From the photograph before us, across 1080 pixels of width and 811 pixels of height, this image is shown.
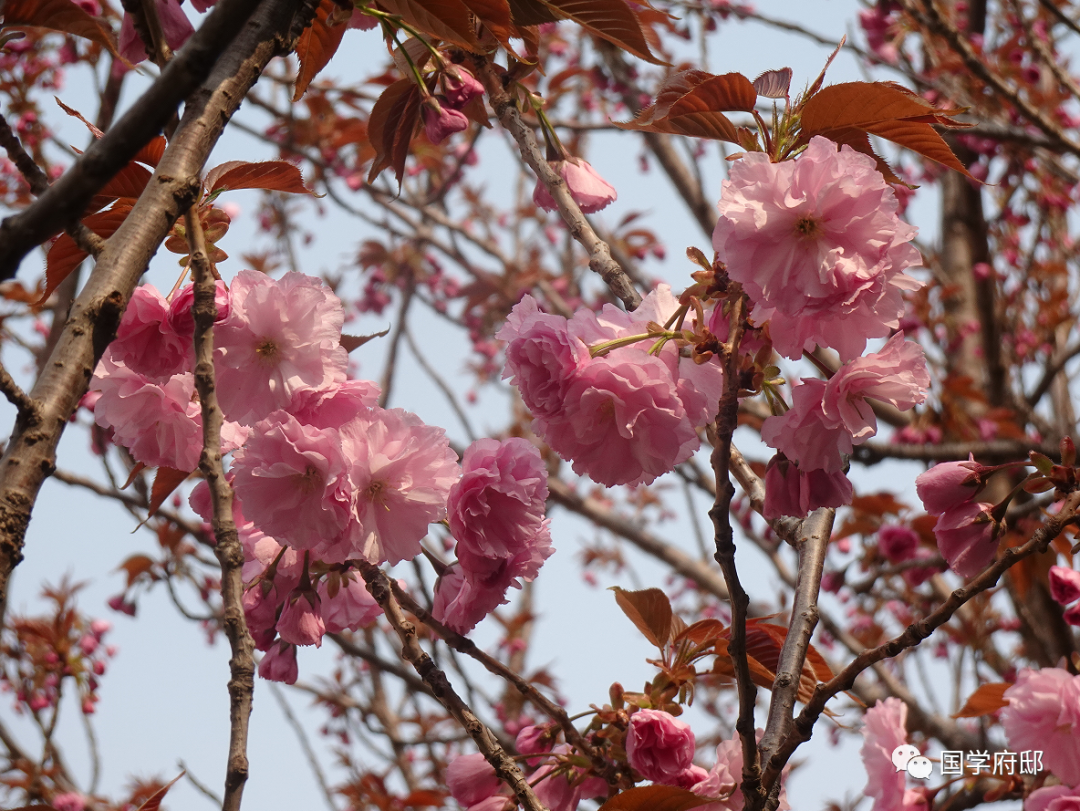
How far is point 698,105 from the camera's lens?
0.89 meters

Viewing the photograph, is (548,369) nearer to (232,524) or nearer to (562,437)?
(562,437)

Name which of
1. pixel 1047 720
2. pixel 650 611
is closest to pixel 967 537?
pixel 650 611

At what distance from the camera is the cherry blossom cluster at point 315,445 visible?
2.96ft

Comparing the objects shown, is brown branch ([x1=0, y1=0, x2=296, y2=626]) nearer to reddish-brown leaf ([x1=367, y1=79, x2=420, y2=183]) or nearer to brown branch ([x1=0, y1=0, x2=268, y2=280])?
brown branch ([x1=0, y1=0, x2=268, y2=280])

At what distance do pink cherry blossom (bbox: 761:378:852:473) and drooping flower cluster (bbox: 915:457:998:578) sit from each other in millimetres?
262

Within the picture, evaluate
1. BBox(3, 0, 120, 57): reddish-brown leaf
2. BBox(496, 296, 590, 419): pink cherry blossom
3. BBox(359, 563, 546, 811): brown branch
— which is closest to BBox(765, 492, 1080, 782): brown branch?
BBox(359, 563, 546, 811): brown branch

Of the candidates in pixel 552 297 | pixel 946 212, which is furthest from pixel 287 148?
pixel 946 212

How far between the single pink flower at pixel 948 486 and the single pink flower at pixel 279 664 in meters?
0.86

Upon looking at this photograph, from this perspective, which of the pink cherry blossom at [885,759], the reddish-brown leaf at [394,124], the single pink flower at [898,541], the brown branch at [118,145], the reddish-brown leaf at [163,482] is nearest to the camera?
the brown branch at [118,145]

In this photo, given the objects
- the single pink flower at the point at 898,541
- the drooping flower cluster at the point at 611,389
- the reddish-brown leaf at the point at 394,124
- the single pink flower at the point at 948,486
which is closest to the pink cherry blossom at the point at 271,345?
the drooping flower cluster at the point at 611,389

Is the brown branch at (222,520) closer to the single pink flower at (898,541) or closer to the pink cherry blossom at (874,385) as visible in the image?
the pink cherry blossom at (874,385)

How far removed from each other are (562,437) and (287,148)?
107 inches

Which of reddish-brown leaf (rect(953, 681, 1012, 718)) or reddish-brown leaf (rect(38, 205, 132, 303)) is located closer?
reddish-brown leaf (rect(38, 205, 132, 303))

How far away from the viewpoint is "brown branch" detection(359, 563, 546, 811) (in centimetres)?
88
